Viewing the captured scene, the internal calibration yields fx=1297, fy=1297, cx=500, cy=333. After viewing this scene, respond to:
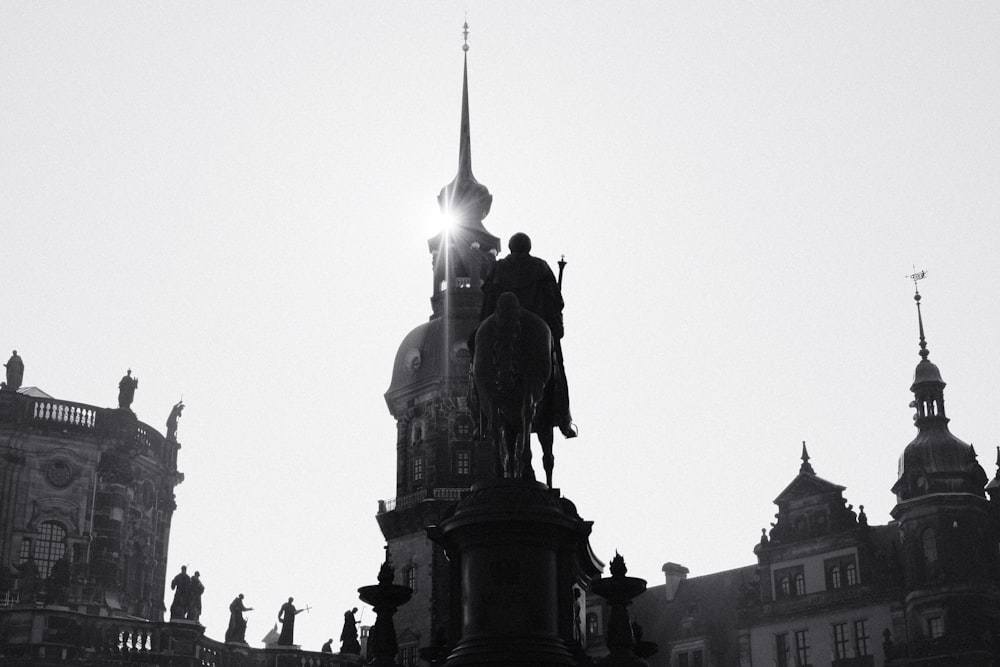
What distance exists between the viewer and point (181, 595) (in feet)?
169

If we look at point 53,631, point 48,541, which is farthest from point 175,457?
point 53,631

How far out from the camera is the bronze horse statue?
1625 centimetres

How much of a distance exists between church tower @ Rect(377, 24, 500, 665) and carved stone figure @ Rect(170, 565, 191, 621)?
52.1ft

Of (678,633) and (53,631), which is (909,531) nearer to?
(678,633)

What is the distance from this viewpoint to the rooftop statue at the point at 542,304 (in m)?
17.4

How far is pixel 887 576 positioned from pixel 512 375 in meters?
50.4

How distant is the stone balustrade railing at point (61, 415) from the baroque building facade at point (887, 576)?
26818mm

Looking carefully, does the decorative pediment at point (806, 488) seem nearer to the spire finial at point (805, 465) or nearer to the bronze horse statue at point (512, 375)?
the spire finial at point (805, 465)

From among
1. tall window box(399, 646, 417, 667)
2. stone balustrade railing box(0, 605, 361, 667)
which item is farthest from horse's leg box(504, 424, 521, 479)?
tall window box(399, 646, 417, 667)

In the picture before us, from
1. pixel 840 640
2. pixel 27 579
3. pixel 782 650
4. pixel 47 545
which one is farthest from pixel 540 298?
pixel 782 650

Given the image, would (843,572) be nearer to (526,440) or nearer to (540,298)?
(540,298)

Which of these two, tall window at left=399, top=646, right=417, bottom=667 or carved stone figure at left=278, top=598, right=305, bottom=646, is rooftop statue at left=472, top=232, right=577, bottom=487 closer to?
carved stone figure at left=278, top=598, right=305, bottom=646

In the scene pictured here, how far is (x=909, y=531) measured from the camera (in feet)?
204

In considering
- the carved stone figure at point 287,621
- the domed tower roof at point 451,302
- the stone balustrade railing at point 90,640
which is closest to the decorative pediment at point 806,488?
the domed tower roof at point 451,302
